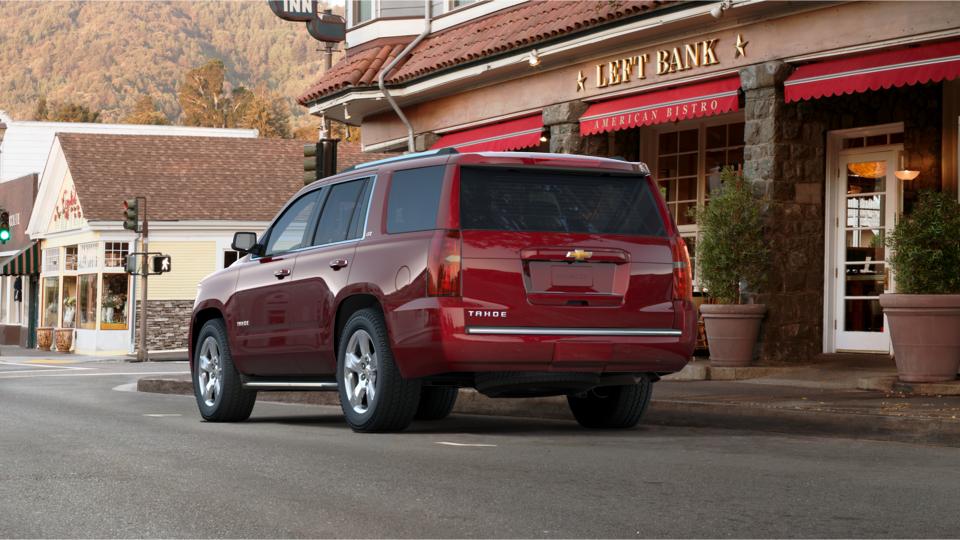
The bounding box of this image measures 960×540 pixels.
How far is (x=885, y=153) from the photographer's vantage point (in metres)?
17.4

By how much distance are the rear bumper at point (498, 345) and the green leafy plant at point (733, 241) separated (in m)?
6.15

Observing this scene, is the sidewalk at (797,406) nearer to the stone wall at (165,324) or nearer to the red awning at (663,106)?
the red awning at (663,106)

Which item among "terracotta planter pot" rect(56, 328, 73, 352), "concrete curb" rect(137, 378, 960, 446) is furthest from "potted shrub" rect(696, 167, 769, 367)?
"terracotta planter pot" rect(56, 328, 73, 352)

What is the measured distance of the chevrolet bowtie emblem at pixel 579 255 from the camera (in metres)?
9.93

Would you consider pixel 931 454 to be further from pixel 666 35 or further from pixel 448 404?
pixel 666 35

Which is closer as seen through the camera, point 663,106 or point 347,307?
point 347,307

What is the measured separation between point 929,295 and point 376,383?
550 centimetres

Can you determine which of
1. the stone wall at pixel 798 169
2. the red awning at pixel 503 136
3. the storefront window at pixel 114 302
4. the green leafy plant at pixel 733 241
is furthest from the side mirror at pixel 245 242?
the storefront window at pixel 114 302

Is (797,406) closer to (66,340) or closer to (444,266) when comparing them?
(444,266)

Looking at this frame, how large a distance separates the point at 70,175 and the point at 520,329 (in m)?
40.1

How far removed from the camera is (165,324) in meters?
44.8

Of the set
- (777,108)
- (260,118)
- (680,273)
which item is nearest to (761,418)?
(680,273)

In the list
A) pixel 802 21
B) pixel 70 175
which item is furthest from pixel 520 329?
pixel 70 175

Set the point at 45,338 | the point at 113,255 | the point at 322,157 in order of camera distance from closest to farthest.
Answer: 1. the point at 322,157
2. the point at 113,255
3. the point at 45,338
